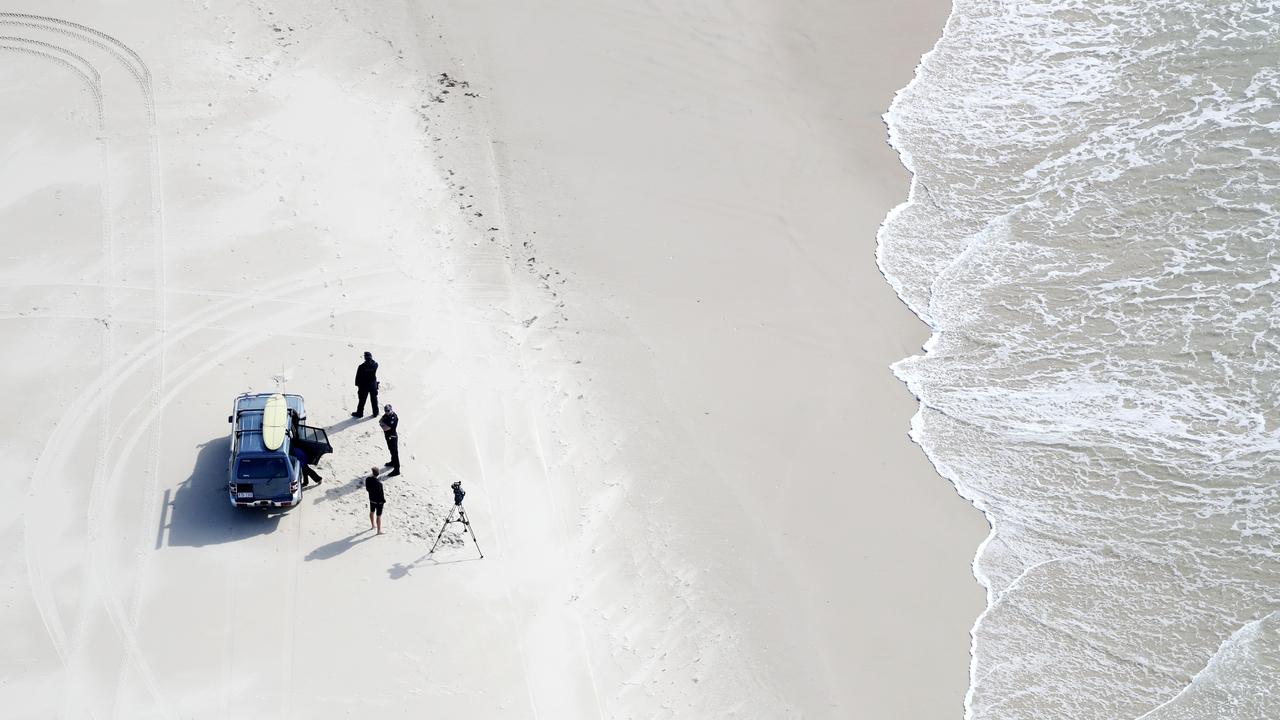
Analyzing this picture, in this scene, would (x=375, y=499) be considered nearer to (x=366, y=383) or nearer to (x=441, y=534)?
(x=441, y=534)

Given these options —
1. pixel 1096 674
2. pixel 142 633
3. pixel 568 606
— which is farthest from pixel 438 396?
pixel 1096 674

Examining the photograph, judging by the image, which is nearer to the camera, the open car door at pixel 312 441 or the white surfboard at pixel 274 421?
the white surfboard at pixel 274 421

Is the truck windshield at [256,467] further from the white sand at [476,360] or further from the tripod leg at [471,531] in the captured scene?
the tripod leg at [471,531]

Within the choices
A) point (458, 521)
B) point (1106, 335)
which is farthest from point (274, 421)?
point (1106, 335)

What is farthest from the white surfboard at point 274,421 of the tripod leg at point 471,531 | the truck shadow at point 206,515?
the tripod leg at point 471,531

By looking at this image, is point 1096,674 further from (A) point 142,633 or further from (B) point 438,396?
(A) point 142,633

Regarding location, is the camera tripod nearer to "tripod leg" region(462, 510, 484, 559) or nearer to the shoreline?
"tripod leg" region(462, 510, 484, 559)
